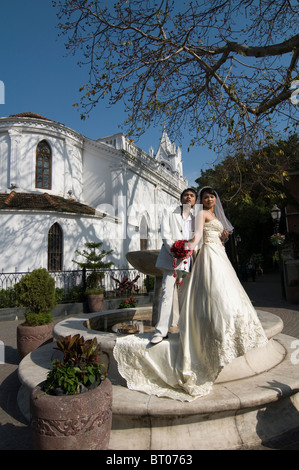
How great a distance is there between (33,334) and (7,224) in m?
11.3

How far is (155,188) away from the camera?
26.0 m

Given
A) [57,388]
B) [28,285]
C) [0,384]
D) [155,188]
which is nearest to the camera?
[57,388]

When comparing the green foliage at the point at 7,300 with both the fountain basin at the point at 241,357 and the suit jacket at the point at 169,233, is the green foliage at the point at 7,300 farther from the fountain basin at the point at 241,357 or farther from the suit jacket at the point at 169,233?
the suit jacket at the point at 169,233

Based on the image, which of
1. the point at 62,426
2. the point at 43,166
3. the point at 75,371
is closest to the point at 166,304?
the point at 75,371

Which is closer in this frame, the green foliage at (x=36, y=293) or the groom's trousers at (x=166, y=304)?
the groom's trousers at (x=166, y=304)

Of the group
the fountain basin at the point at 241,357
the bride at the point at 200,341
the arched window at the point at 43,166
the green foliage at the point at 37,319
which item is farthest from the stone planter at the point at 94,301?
the bride at the point at 200,341

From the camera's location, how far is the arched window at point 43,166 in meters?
19.3

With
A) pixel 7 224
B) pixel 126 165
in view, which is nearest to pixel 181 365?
pixel 7 224

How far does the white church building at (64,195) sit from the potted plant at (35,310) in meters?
9.99

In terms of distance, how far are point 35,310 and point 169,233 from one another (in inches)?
161

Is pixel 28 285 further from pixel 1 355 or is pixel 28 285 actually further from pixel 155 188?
pixel 155 188

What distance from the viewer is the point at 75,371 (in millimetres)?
2537

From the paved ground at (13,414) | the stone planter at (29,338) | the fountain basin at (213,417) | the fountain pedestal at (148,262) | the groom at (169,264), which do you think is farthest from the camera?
the stone planter at (29,338)

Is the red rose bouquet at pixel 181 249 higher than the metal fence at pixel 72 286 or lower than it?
higher
